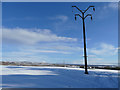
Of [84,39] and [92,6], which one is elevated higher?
[92,6]

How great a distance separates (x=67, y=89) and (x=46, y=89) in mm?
665

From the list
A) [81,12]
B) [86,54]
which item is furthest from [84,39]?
[81,12]

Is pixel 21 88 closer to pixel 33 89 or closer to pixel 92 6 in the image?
pixel 33 89

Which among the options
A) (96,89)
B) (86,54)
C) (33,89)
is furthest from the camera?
(86,54)

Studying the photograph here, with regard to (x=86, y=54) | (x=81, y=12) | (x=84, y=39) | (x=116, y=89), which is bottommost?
(x=116, y=89)

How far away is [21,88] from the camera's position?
3025 mm

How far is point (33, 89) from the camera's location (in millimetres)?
2947

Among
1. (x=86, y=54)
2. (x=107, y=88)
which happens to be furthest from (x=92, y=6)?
(x=107, y=88)

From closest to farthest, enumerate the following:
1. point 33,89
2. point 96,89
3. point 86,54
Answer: point 33,89 → point 96,89 → point 86,54

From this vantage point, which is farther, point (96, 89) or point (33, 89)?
point (96, 89)

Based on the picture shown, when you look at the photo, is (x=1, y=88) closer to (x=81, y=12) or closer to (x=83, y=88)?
(x=83, y=88)

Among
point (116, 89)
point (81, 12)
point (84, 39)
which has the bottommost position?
point (116, 89)

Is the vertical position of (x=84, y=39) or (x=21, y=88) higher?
(x=84, y=39)

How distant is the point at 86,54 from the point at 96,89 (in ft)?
11.3
